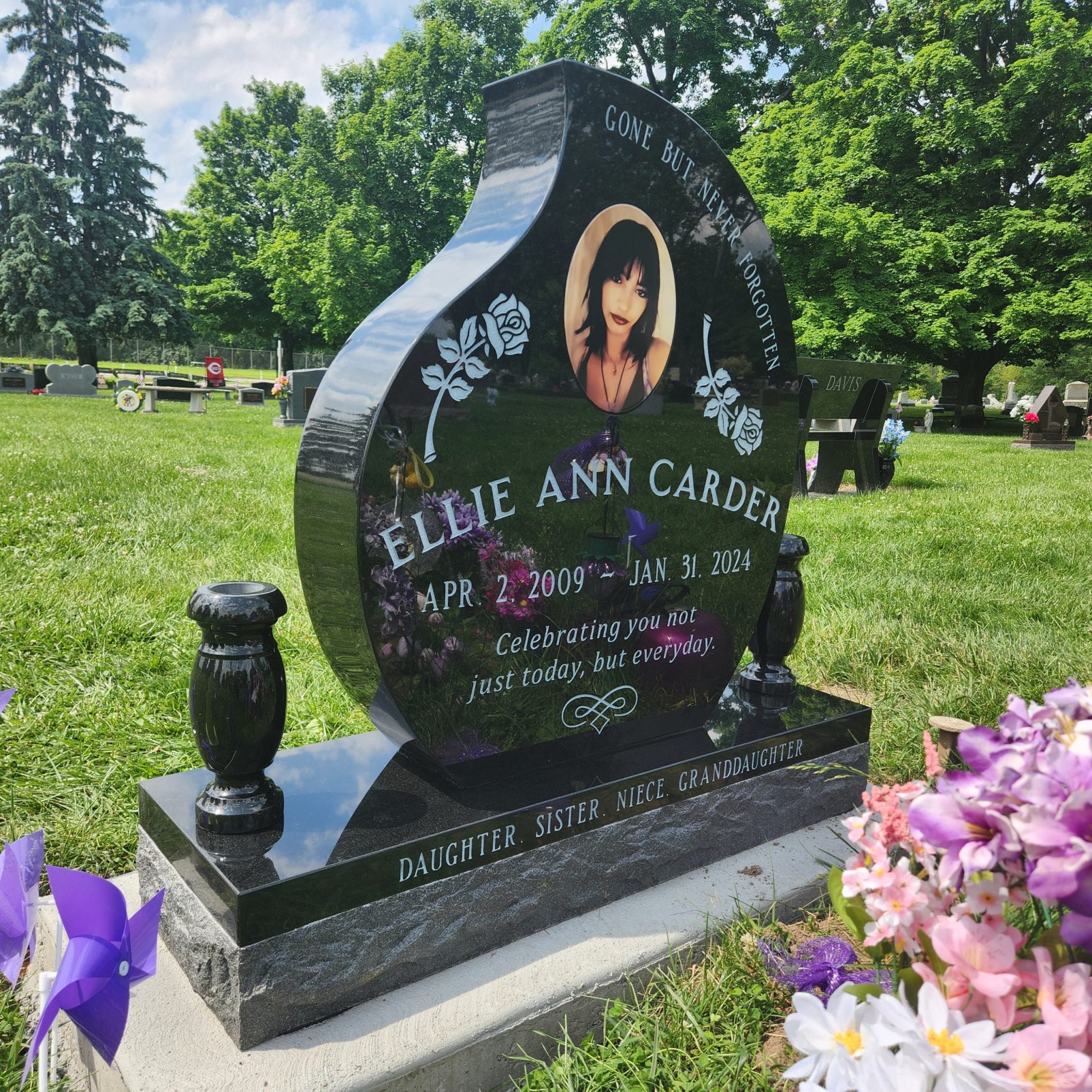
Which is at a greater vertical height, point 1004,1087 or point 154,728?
point 1004,1087

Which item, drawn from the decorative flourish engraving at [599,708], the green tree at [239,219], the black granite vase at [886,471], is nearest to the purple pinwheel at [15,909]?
the decorative flourish engraving at [599,708]

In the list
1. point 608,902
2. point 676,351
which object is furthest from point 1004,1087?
point 676,351

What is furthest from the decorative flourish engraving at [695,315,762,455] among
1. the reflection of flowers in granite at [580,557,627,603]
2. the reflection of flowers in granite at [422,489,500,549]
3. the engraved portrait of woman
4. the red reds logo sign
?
the red reds logo sign

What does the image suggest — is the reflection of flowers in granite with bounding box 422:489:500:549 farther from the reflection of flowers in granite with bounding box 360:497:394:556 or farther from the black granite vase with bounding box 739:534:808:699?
the black granite vase with bounding box 739:534:808:699

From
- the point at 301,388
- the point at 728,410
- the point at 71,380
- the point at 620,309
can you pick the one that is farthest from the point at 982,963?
the point at 71,380

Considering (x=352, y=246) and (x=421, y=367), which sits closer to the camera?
(x=421, y=367)

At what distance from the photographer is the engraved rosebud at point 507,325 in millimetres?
2477

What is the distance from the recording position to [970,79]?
24.9 meters

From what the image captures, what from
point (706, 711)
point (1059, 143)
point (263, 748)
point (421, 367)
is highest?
point (1059, 143)

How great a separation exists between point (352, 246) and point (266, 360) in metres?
30.0

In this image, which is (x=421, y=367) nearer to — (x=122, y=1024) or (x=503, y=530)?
(x=503, y=530)

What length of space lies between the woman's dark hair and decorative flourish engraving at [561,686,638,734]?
3.57ft

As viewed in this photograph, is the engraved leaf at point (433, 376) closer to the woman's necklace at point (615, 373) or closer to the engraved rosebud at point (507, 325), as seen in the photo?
the engraved rosebud at point (507, 325)

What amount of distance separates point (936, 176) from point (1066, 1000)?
29.3 metres
